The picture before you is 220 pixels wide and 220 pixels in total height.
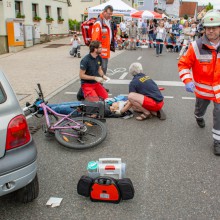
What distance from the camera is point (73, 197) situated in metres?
3.30

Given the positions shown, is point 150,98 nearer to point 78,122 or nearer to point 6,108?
point 78,122

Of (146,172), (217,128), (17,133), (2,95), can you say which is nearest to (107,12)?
(217,128)

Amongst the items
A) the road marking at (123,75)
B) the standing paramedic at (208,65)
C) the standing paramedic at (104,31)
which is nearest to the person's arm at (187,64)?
the standing paramedic at (208,65)

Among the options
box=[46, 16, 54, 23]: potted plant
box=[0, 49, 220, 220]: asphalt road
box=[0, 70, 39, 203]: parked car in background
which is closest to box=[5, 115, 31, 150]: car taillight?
box=[0, 70, 39, 203]: parked car in background

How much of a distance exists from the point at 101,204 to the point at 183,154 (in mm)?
1712

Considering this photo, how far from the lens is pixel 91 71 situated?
623 centimetres

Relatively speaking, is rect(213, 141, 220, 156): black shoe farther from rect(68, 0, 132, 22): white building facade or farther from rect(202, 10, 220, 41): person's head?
rect(68, 0, 132, 22): white building facade

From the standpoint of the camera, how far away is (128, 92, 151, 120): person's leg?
18.6ft

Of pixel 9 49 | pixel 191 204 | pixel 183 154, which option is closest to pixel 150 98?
pixel 183 154

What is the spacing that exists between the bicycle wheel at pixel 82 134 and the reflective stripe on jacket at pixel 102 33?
3282mm

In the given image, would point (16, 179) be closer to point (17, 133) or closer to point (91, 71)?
point (17, 133)

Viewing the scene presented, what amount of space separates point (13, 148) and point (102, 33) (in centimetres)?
556

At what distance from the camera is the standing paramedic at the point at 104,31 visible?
7480mm

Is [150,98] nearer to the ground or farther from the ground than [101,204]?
farther from the ground
